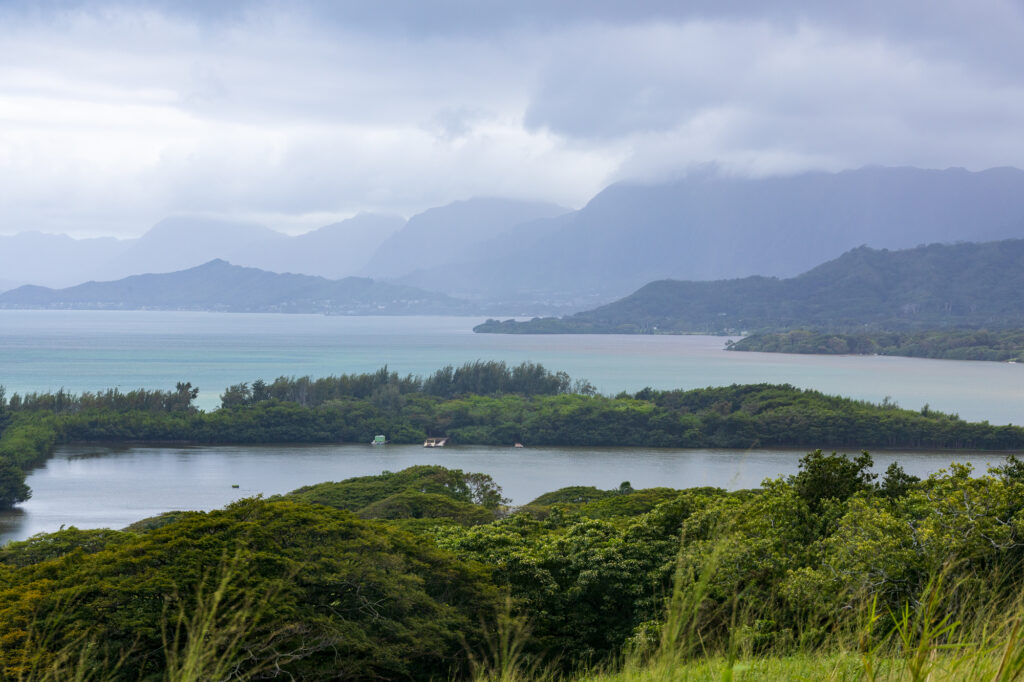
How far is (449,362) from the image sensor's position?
103000 mm

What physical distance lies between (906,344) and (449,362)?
7202cm

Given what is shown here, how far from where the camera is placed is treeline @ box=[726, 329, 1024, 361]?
117 metres

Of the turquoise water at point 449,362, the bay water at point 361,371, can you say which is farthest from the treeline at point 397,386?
the turquoise water at point 449,362

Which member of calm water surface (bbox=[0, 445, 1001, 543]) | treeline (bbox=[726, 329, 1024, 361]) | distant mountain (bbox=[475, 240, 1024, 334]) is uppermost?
distant mountain (bbox=[475, 240, 1024, 334])

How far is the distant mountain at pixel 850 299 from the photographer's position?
169 meters

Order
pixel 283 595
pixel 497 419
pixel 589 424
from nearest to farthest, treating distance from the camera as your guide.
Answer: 1. pixel 283 595
2. pixel 589 424
3. pixel 497 419

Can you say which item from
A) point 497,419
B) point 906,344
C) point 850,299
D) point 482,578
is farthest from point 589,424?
point 850,299

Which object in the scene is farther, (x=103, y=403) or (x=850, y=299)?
(x=850, y=299)

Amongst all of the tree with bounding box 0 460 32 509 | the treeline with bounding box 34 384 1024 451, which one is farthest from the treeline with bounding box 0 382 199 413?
the tree with bounding box 0 460 32 509

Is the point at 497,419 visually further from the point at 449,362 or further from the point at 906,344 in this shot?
the point at 906,344

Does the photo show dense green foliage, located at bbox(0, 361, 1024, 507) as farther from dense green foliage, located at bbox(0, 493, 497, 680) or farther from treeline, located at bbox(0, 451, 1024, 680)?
dense green foliage, located at bbox(0, 493, 497, 680)

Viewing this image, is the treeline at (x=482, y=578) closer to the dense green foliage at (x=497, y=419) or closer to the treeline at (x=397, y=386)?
the dense green foliage at (x=497, y=419)

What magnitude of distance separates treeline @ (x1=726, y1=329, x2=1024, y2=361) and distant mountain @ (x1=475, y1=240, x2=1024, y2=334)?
992 inches

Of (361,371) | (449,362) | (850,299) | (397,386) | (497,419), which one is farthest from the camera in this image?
(850,299)
